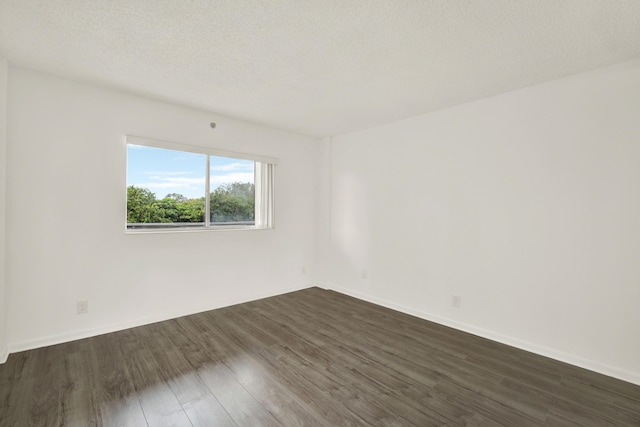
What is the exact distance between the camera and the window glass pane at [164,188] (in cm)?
313

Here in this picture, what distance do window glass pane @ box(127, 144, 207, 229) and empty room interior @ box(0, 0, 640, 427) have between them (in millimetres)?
22

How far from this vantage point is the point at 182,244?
337cm

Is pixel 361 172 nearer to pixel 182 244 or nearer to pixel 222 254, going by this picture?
pixel 222 254

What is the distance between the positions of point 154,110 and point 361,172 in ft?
8.69

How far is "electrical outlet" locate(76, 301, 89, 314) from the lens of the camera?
2.73m

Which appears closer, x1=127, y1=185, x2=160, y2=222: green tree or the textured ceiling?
the textured ceiling

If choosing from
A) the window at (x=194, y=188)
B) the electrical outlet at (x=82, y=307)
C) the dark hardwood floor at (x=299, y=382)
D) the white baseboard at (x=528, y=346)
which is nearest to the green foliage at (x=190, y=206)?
the window at (x=194, y=188)

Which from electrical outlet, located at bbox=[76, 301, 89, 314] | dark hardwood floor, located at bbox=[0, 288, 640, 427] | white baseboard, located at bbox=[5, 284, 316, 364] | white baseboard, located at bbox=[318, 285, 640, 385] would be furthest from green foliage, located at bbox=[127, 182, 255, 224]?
white baseboard, located at bbox=[318, 285, 640, 385]

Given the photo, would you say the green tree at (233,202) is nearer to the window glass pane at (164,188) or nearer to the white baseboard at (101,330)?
the window glass pane at (164,188)

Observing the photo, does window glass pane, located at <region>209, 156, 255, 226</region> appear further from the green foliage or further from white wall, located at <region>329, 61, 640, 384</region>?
white wall, located at <region>329, 61, 640, 384</region>

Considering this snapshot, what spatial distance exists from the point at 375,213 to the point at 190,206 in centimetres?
237

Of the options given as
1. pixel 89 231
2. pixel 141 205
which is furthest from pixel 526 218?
pixel 89 231

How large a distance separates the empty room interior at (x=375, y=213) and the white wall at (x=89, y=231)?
0.02 m

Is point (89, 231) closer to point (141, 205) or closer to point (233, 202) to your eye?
point (141, 205)
